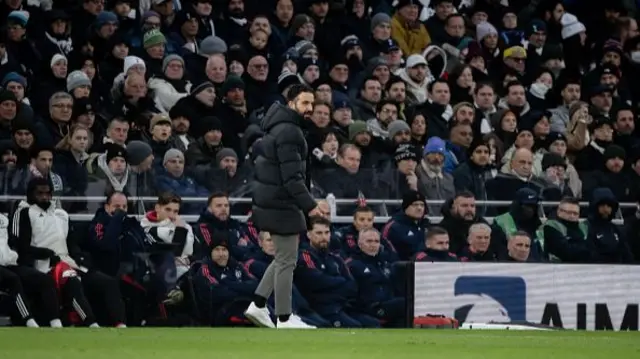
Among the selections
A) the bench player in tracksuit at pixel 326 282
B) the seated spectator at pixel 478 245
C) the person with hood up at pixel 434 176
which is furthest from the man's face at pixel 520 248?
the bench player in tracksuit at pixel 326 282

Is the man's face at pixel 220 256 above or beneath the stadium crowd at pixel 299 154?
beneath

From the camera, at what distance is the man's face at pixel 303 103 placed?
15016mm

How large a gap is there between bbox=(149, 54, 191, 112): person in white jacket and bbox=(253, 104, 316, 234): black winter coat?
5798mm

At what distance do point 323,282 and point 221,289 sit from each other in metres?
1.10

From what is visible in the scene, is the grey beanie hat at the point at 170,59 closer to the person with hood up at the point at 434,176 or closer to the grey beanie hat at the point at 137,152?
the grey beanie hat at the point at 137,152

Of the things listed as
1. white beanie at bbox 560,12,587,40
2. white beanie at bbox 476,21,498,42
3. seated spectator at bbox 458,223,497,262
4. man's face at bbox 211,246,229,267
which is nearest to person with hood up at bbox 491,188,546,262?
seated spectator at bbox 458,223,497,262

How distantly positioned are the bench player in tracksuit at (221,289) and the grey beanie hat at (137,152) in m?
1.22

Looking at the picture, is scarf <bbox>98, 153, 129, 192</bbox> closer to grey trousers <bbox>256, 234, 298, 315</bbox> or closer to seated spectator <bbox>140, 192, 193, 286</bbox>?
seated spectator <bbox>140, 192, 193, 286</bbox>

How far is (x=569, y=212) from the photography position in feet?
64.2

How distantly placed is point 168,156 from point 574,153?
680 cm

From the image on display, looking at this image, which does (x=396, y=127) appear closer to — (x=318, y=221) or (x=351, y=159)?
(x=351, y=159)

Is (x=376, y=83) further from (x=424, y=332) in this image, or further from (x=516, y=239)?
(x=424, y=332)

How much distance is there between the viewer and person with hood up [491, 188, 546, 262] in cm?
1905

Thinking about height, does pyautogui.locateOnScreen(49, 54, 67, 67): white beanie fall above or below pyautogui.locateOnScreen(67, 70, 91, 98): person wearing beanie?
above
